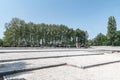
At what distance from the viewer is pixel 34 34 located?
116 feet

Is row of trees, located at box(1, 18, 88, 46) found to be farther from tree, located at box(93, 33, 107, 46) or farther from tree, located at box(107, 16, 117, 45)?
tree, located at box(93, 33, 107, 46)

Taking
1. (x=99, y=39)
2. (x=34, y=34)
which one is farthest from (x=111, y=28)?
(x=99, y=39)

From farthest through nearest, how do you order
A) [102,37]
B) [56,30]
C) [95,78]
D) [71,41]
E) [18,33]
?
[102,37]
[71,41]
[56,30]
[18,33]
[95,78]

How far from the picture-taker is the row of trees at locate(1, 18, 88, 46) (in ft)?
108

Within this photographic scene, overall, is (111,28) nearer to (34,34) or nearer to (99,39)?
(34,34)

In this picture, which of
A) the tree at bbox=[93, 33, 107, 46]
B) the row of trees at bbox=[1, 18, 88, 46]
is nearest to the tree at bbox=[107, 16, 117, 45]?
the row of trees at bbox=[1, 18, 88, 46]

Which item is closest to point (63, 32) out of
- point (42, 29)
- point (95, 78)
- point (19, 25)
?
point (42, 29)

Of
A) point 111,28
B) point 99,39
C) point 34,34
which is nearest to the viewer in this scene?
point 111,28

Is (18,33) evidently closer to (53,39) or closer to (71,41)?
(53,39)

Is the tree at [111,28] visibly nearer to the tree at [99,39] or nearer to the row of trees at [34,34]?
the row of trees at [34,34]

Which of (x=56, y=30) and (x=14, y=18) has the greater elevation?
(x=14, y=18)

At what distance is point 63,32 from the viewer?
133 feet

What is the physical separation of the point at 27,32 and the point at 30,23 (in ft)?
9.30

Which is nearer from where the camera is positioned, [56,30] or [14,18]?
[14,18]
